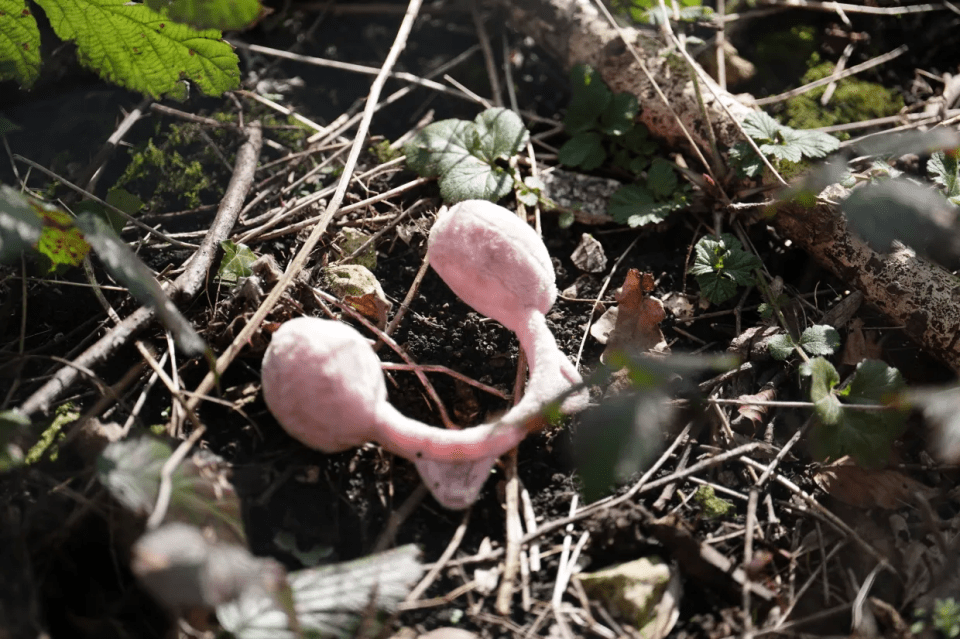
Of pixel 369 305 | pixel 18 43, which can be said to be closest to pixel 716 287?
pixel 369 305

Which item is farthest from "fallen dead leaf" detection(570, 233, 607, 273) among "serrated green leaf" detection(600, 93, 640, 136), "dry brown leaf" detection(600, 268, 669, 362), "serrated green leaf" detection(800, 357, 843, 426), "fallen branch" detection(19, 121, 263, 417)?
"fallen branch" detection(19, 121, 263, 417)

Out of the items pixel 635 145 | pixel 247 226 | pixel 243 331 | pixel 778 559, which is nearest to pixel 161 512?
pixel 243 331

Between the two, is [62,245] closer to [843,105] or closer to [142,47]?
[142,47]

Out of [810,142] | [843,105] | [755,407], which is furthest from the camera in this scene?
[843,105]

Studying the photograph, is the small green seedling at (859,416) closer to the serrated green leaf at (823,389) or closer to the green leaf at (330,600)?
the serrated green leaf at (823,389)

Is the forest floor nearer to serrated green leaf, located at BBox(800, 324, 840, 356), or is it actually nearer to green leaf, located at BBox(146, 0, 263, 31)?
serrated green leaf, located at BBox(800, 324, 840, 356)

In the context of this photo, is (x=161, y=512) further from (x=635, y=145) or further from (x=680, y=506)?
(x=635, y=145)
